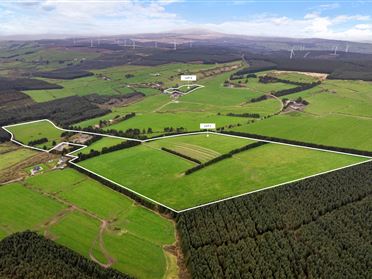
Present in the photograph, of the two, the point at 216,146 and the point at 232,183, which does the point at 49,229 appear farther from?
the point at 216,146

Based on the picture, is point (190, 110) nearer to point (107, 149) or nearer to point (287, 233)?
point (107, 149)

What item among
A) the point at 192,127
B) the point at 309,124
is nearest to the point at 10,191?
the point at 192,127

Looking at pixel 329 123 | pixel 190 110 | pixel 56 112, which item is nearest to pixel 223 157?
pixel 329 123

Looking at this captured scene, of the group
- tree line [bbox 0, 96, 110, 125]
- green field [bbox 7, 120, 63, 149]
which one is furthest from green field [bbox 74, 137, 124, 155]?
tree line [bbox 0, 96, 110, 125]

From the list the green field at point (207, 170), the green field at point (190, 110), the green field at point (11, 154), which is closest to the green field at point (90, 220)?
the green field at point (207, 170)

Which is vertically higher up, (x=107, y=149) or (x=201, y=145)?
(x=201, y=145)

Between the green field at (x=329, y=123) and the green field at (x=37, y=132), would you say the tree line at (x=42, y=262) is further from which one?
the green field at (x=329, y=123)
